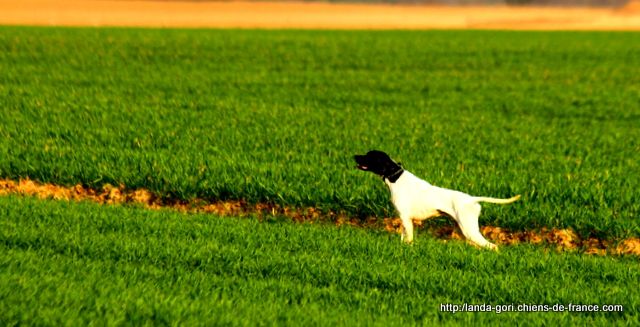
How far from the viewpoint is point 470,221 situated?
8.34 meters

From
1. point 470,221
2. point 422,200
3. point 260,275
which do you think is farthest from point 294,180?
point 260,275

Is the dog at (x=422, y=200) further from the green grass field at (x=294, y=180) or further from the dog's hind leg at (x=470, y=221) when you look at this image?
the green grass field at (x=294, y=180)

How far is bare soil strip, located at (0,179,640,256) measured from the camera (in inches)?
391

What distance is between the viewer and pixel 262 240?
855cm

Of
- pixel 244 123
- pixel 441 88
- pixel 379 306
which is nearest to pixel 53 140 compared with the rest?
pixel 244 123

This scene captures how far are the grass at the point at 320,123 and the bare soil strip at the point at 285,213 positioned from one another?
118 mm

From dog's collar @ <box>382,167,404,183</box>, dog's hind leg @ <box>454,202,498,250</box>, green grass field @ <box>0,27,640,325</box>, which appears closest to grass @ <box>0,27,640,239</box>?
green grass field @ <box>0,27,640,325</box>

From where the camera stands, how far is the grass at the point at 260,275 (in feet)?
20.7

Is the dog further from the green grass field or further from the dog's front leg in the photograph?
the green grass field

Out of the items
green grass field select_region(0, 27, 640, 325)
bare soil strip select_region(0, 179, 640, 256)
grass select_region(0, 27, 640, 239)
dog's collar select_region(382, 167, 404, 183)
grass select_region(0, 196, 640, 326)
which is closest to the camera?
grass select_region(0, 196, 640, 326)

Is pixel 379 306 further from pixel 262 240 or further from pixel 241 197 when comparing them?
pixel 241 197

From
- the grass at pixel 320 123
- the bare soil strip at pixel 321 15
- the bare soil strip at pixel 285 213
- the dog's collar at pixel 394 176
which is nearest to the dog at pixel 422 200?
the dog's collar at pixel 394 176

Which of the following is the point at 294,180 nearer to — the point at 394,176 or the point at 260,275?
the point at 394,176

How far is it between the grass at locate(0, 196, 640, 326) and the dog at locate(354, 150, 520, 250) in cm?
30
